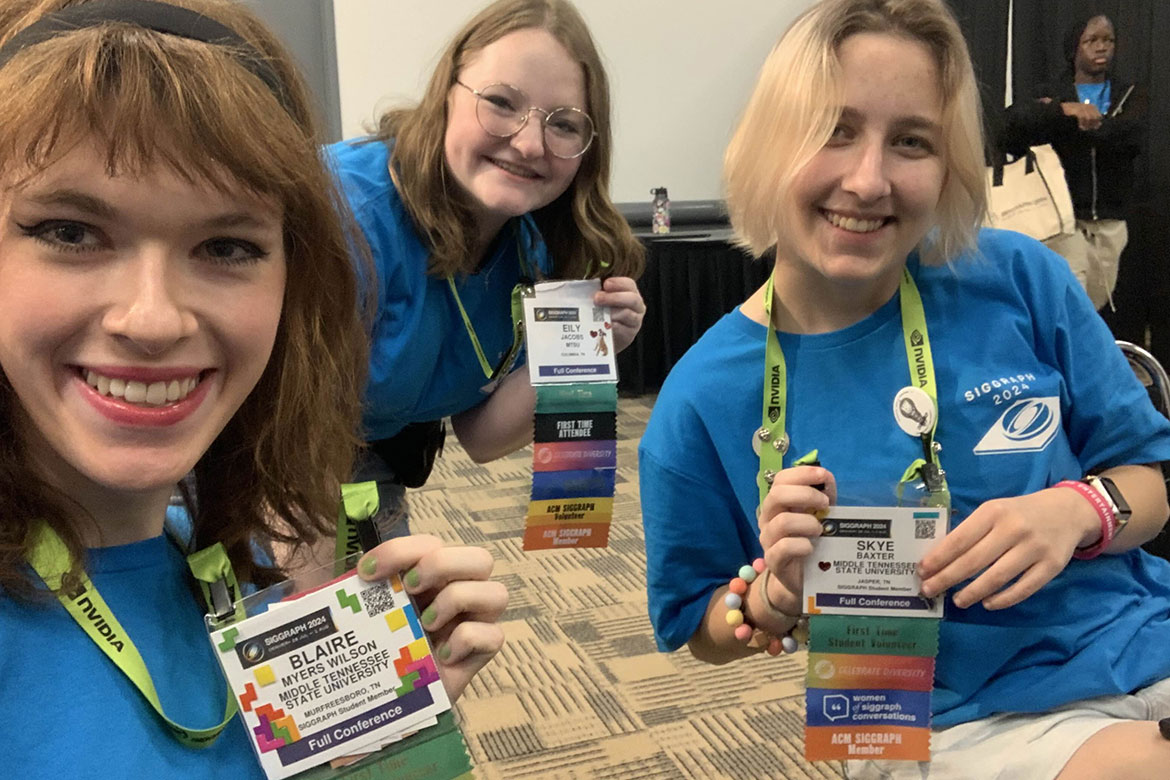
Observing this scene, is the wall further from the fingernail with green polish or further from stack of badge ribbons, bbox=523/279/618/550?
the fingernail with green polish

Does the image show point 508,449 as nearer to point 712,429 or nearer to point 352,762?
point 712,429

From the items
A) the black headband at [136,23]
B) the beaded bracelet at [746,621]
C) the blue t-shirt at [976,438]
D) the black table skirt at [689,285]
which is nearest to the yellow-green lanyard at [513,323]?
the blue t-shirt at [976,438]

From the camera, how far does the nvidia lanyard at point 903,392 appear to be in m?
1.22

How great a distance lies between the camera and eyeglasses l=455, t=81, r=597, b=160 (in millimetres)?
1606

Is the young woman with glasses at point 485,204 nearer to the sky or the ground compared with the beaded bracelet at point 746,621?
nearer to the sky

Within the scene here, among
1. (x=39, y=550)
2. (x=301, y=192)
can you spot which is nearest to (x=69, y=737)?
(x=39, y=550)

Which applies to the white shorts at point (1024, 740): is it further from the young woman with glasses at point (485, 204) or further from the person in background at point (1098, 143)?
the person in background at point (1098, 143)

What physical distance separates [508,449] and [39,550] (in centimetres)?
116

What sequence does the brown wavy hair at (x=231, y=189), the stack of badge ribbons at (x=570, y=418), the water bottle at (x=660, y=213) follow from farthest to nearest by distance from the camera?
the water bottle at (x=660, y=213)
the stack of badge ribbons at (x=570, y=418)
the brown wavy hair at (x=231, y=189)

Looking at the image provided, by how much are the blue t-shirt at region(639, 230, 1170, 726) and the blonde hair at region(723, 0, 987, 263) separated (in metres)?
0.09

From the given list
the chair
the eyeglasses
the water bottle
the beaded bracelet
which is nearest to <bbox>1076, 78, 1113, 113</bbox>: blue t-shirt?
the water bottle

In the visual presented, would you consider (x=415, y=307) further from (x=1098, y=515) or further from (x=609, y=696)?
(x=609, y=696)

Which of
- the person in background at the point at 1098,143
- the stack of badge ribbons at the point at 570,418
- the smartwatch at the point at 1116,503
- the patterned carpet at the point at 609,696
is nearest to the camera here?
the smartwatch at the point at 1116,503

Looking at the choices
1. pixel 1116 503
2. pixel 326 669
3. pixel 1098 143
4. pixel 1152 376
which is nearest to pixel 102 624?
pixel 326 669
